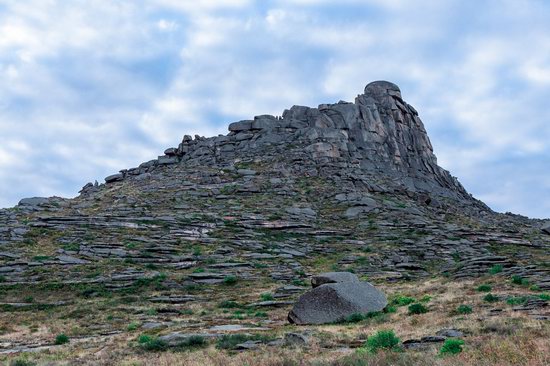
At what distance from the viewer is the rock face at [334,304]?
22203 millimetres

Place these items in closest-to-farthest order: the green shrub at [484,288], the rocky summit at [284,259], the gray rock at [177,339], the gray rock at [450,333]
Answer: the gray rock at [450,333], the rocky summit at [284,259], the gray rock at [177,339], the green shrub at [484,288]

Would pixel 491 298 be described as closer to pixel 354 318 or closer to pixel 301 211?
pixel 354 318

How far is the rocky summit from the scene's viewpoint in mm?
16531

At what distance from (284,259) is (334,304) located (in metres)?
20.4

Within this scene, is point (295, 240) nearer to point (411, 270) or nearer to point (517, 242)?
point (411, 270)

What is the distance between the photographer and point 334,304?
22547mm

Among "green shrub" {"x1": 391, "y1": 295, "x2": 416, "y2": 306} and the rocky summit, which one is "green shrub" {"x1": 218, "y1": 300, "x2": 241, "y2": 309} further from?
"green shrub" {"x1": 391, "y1": 295, "x2": 416, "y2": 306}

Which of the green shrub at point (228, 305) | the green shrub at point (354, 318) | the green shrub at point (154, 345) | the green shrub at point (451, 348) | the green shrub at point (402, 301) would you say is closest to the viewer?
the green shrub at point (451, 348)

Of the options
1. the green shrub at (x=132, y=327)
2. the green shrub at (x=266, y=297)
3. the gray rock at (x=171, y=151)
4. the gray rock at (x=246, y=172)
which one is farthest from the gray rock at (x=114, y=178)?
the green shrub at (x=132, y=327)

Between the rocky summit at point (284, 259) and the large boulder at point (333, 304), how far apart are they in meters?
0.10

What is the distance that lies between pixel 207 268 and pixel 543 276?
926 inches

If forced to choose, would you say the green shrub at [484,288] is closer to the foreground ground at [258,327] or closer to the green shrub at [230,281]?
the foreground ground at [258,327]

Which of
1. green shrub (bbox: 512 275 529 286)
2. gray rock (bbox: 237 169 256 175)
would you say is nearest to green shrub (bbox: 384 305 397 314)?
green shrub (bbox: 512 275 529 286)

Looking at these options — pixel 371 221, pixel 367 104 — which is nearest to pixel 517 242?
pixel 371 221
